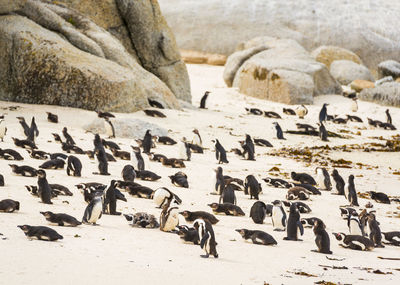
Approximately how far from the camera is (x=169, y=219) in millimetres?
8625

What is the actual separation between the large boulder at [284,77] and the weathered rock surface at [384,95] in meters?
1.89

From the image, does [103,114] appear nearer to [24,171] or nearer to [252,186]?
[24,171]

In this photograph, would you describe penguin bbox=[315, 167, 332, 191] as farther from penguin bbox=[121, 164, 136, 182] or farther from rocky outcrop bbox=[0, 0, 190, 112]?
rocky outcrop bbox=[0, 0, 190, 112]

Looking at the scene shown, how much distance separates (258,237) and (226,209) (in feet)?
5.96

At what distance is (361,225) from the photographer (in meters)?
9.63

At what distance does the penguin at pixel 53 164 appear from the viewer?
12.1m

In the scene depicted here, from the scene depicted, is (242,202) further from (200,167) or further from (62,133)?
(62,133)

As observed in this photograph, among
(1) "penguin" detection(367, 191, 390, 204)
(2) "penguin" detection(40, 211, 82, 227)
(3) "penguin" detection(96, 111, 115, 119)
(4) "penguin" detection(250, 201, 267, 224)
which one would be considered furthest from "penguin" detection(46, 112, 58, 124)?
(2) "penguin" detection(40, 211, 82, 227)

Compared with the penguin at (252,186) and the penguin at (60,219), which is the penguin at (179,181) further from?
the penguin at (60,219)

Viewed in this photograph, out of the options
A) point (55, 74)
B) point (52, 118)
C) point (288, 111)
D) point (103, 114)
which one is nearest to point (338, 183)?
point (103, 114)

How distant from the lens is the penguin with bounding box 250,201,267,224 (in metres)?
9.91

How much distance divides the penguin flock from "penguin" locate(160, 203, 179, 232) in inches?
0.5

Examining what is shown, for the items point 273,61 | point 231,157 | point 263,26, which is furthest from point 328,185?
point 263,26

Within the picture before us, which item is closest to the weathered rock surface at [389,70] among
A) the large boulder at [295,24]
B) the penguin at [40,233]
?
the large boulder at [295,24]
